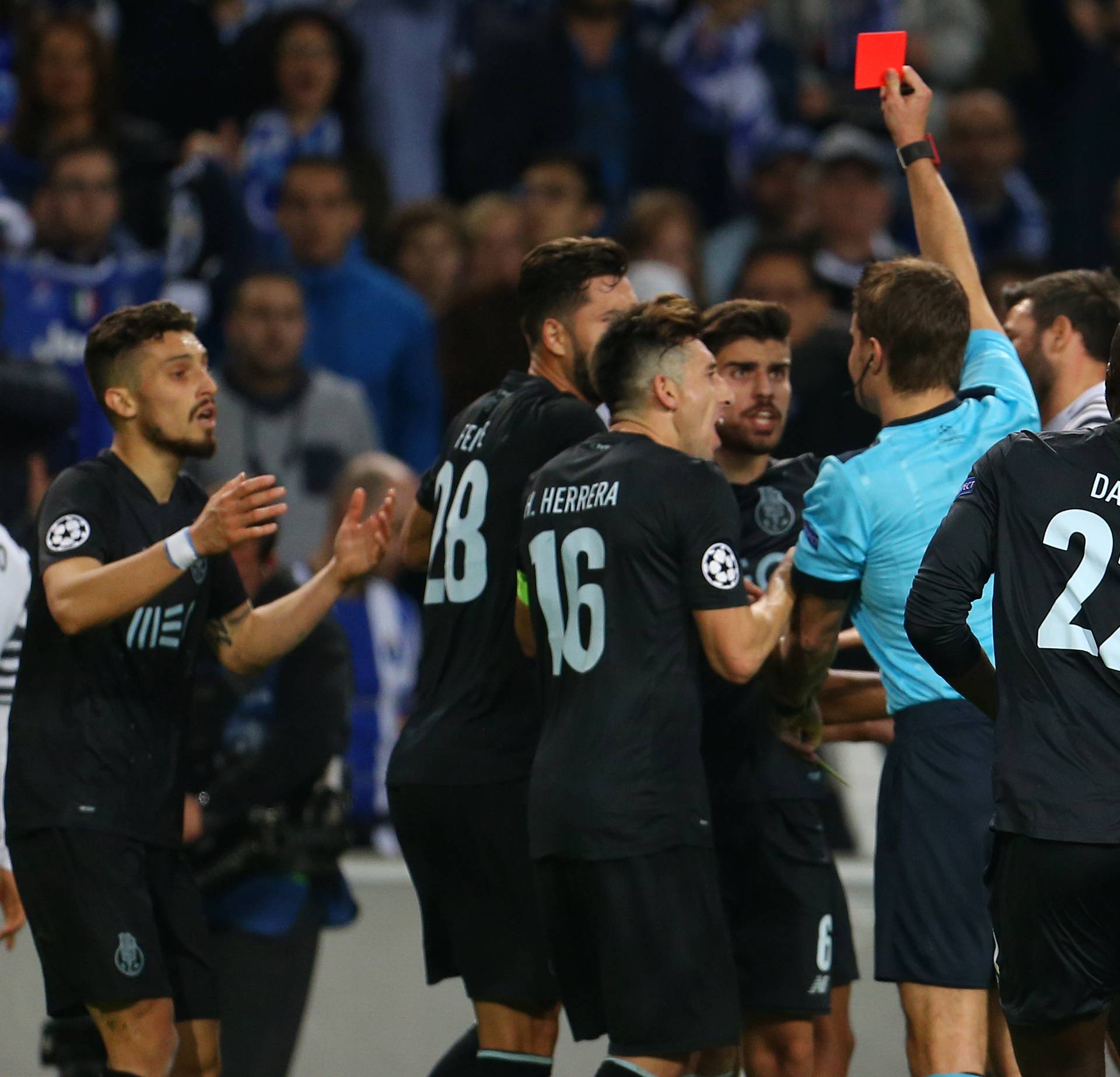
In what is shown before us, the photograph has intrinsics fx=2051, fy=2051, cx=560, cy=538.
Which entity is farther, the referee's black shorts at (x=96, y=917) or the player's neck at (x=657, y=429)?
the referee's black shorts at (x=96, y=917)

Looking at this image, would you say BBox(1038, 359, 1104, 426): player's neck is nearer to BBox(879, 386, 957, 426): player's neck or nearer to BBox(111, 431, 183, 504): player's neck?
BBox(879, 386, 957, 426): player's neck

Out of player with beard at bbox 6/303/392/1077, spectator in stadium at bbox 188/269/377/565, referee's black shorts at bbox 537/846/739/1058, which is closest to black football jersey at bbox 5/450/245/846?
player with beard at bbox 6/303/392/1077

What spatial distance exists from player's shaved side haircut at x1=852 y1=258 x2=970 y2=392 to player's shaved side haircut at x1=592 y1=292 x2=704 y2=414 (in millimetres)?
463

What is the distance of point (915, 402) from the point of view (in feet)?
16.9

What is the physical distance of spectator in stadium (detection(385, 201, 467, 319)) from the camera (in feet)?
35.1

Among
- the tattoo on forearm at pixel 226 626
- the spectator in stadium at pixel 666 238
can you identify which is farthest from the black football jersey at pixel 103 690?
the spectator in stadium at pixel 666 238

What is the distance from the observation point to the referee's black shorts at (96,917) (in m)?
5.27

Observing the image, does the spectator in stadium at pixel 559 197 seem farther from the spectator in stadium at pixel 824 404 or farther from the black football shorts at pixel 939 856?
the black football shorts at pixel 939 856

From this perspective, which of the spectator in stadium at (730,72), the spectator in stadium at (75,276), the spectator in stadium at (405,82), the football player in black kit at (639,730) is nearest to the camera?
the football player in black kit at (639,730)

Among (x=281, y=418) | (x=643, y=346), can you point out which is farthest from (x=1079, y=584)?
(x=281, y=418)

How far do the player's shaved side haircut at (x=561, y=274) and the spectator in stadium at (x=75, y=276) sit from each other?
13.0 ft

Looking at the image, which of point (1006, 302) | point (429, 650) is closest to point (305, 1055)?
point (429, 650)

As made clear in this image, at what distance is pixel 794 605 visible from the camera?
5.18 m

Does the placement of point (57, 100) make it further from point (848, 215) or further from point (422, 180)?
point (848, 215)
